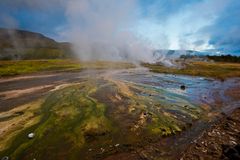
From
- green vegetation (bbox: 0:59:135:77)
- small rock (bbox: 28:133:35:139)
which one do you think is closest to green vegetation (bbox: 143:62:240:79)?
green vegetation (bbox: 0:59:135:77)

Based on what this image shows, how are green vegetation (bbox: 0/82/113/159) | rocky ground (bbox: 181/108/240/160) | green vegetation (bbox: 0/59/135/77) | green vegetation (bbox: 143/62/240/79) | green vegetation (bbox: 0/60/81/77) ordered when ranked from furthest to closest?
1. green vegetation (bbox: 0/59/135/77)
2. green vegetation (bbox: 0/60/81/77)
3. green vegetation (bbox: 143/62/240/79)
4. green vegetation (bbox: 0/82/113/159)
5. rocky ground (bbox: 181/108/240/160)

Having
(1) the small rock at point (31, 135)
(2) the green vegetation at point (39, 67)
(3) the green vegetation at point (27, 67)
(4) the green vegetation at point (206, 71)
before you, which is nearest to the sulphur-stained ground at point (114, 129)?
(1) the small rock at point (31, 135)

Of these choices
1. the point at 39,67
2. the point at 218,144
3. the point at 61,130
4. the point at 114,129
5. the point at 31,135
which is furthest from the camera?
the point at 39,67

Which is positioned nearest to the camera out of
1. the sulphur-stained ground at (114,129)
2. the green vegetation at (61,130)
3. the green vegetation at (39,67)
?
the sulphur-stained ground at (114,129)

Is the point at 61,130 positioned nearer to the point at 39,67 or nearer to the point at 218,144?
the point at 218,144

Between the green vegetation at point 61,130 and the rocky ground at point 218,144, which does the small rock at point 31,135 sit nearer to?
the green vegetation at point 61,130

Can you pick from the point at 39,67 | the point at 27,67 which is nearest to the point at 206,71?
the point at 39,67

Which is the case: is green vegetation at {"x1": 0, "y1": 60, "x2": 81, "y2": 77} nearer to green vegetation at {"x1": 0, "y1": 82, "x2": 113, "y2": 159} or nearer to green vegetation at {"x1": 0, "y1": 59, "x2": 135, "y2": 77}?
green vegetation at {"x1": 0, "y1": 59, "x2": 135, "y2": 77}

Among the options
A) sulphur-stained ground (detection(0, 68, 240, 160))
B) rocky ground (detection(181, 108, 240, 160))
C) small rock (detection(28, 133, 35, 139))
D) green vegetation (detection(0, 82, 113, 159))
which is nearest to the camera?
rocky ground (detection(181, 108, 240, 160))

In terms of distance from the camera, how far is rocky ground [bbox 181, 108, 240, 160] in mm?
8538

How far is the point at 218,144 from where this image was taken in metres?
9.84

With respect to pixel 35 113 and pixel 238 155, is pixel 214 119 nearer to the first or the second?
pixel 238 155

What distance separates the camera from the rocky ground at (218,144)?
8.54m

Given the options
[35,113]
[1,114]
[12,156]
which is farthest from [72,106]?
[12,156]
